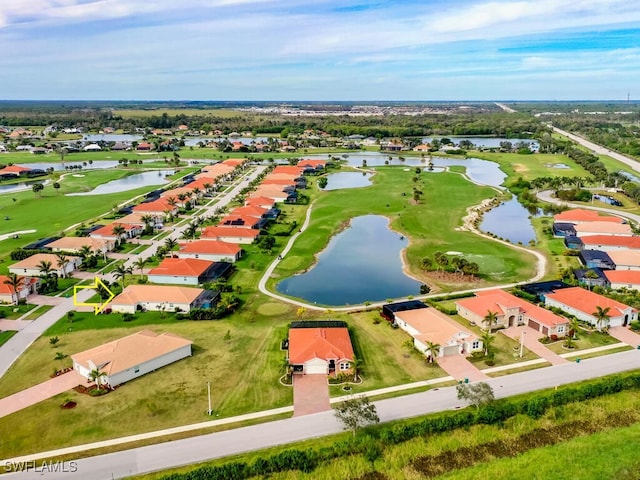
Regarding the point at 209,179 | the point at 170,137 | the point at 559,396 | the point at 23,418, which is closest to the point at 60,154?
the point at 170,137

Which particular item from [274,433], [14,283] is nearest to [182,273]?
[14,283]

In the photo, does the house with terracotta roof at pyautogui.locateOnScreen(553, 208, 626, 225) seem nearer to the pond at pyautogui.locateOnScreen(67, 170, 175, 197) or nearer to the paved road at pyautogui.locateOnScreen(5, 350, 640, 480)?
the paved road at pyautogui.locateOnScreen(5, 350, 640, 480)

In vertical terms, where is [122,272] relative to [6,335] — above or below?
above

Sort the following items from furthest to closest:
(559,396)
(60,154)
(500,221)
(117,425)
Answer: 1. (60,154)
2. (500,221)
3. (559,396)
4. (117,425)

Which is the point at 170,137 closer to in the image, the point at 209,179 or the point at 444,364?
the point at 209,179

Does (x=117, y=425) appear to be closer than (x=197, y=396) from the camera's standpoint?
Yes

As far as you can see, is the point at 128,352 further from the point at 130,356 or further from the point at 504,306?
the point at 504,306
